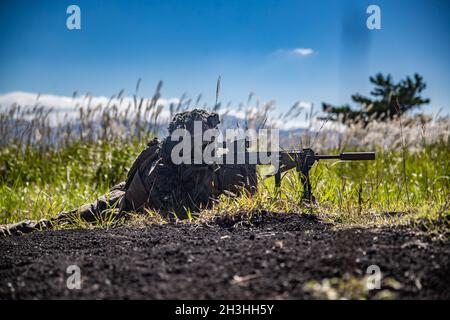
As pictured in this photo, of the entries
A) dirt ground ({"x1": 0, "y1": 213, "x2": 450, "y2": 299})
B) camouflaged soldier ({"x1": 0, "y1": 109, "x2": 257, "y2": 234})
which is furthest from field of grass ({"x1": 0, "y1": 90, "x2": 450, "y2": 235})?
dirt ground ({"x1": 0, "y1": 213, "x2": 450, "y2": 299})

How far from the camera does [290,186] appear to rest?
13.8 ft

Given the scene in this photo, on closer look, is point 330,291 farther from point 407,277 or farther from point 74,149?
point 74,149

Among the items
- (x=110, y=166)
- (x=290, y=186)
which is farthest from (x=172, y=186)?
(x=110, y=166)

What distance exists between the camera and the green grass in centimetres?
363

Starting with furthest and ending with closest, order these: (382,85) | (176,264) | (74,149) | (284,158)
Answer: (382,85)
(74,149)
(284,158)
(176,264)

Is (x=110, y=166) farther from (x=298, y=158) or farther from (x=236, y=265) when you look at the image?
(x=236, y=265)

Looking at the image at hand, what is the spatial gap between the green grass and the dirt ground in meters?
0.49

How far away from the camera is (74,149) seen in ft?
25.5

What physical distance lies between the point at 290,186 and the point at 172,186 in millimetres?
1070

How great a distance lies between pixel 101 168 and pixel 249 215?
404 centimetres
